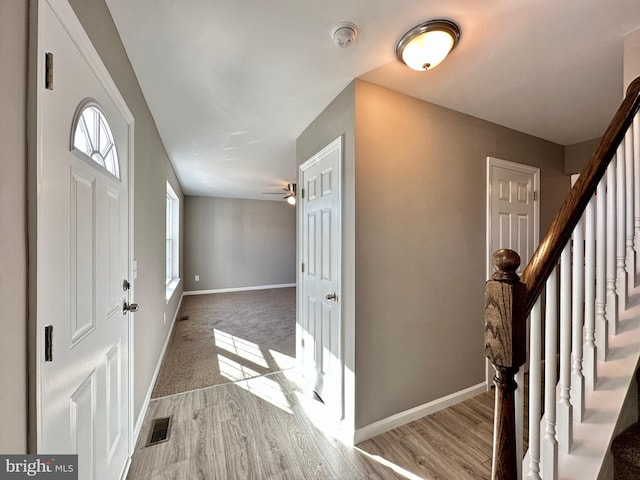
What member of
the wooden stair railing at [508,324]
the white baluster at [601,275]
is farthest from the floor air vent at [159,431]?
the white baluster at [601,275]

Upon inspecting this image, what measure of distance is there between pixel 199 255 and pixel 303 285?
4.68 m

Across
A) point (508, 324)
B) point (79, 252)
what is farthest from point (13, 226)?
point (508, 324)

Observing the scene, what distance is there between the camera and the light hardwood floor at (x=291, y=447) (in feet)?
4.81

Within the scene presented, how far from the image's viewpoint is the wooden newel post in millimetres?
689

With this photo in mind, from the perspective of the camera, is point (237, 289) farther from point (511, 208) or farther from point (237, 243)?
point (511, 208)

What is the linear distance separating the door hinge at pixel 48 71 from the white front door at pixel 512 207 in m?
2.72

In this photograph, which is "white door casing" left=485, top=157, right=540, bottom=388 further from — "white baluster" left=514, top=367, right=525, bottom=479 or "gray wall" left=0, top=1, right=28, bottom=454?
"gray wall" left=0, top=1, right=28, bottom=454

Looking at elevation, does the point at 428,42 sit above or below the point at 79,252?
above

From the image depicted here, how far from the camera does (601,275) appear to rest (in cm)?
97

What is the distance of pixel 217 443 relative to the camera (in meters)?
1.67

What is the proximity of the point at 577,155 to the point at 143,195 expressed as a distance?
422 cm

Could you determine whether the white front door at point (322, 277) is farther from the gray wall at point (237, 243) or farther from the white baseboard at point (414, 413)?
the gray wall at point (237, 243)

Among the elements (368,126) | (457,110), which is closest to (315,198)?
(368,126)

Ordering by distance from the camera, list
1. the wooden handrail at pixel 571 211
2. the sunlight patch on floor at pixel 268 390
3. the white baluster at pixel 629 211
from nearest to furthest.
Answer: the wooden handrail at pixel 571 211 < the white baluster at pixel 629 211 < the sunlight patch on floor at pixel 268 390
